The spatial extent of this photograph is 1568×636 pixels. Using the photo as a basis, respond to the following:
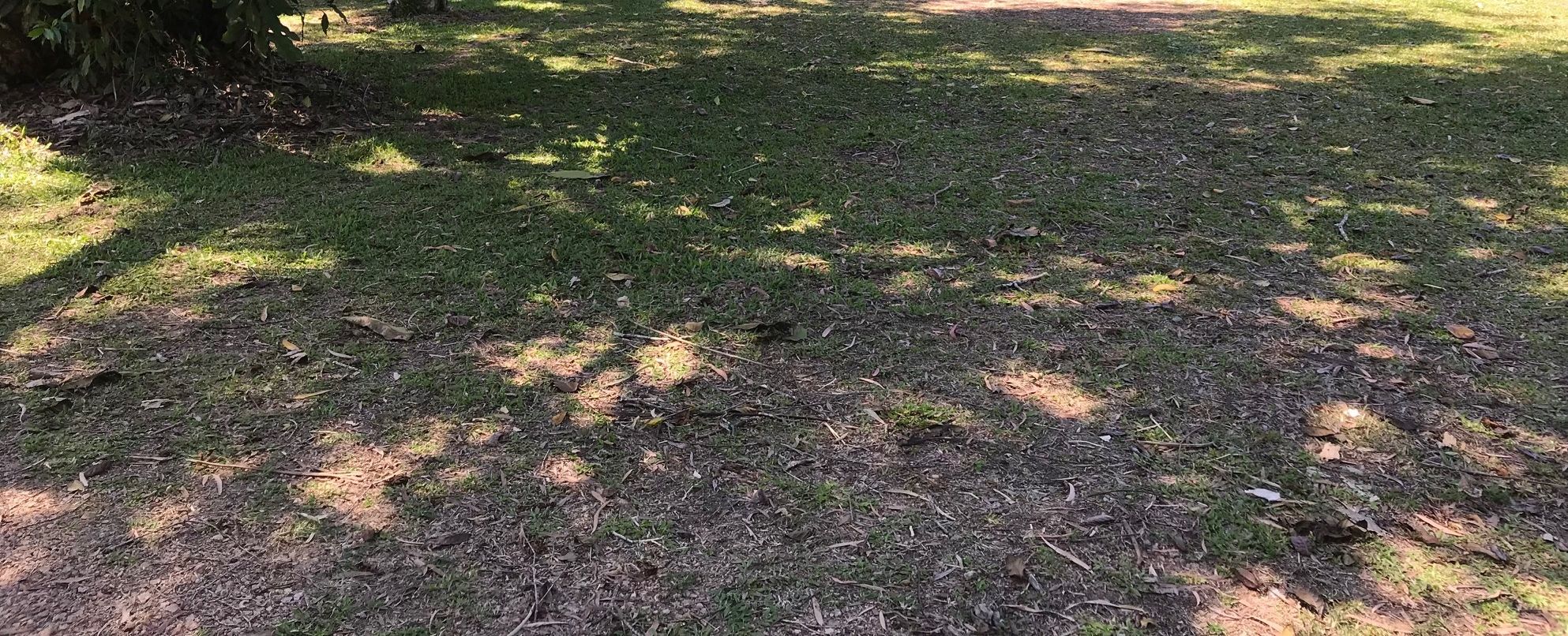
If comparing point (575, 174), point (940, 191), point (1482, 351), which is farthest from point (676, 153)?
point (1482, 351)

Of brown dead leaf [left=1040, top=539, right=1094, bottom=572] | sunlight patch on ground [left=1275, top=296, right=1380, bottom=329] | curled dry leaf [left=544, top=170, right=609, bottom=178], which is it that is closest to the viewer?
brown dead leaf [left=1040, top=539, right=1094, bottom=572]

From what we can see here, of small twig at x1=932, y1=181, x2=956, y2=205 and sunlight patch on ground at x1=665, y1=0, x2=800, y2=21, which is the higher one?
sunlight patch on ground at x1=665, y1=0, x2=800, y2=21

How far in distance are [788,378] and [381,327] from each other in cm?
133

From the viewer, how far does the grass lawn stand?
78.9 inches

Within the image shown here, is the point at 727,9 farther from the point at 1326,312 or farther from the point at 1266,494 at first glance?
the point at 1266,494

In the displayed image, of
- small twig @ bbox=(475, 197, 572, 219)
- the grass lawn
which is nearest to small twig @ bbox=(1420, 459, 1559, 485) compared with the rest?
the grass lawn

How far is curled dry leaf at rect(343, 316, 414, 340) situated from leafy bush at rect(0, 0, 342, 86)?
2342mm

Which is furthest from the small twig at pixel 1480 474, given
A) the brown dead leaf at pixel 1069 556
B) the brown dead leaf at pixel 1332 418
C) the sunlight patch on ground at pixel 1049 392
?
Result: the brown dead leaf at pixel 1069 556

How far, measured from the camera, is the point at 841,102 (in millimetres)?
6121

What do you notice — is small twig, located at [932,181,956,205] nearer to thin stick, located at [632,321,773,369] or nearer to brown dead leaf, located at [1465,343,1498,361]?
thin stick, located at [632,321,773,369]

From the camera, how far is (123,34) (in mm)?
4801

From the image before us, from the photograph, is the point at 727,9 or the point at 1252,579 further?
the point at 727,9

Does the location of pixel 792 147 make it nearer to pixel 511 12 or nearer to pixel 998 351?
pixel 998 351

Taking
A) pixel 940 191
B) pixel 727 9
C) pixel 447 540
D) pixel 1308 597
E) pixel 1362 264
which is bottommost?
pixel 1308 597
